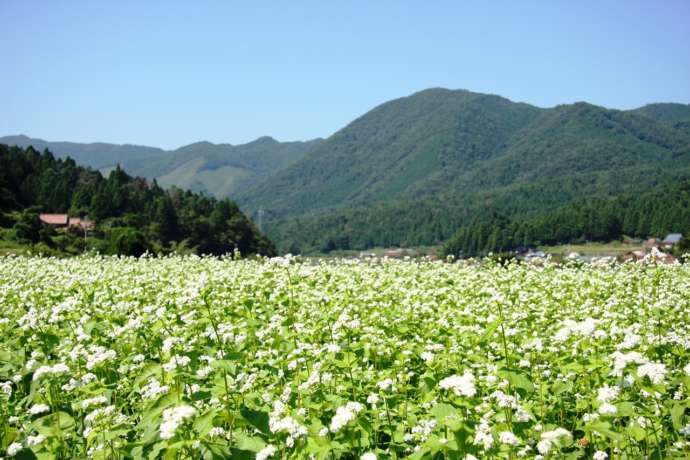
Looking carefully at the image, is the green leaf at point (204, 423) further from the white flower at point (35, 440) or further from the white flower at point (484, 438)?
the white flower at point (484, 438)

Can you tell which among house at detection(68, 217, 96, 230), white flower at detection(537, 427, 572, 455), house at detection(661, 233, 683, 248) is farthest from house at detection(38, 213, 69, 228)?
white flower at detection(537, 427, 572, 455)

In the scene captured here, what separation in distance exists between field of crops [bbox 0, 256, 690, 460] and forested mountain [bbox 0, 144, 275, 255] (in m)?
55.7

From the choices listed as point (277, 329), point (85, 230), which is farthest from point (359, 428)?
point (85, 230)

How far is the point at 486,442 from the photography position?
335cm

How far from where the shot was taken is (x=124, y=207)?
246ft

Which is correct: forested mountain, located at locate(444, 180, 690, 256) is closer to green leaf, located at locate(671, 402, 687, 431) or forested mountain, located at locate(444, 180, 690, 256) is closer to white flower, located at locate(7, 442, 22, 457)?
green leaf, located at locate(671, 402, 687, 431)

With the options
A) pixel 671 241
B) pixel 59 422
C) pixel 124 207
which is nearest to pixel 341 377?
pixel 59 422

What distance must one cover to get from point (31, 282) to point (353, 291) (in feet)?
24.5

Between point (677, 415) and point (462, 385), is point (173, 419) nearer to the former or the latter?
point (462, 385)

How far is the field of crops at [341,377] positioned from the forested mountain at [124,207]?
55.7 metres

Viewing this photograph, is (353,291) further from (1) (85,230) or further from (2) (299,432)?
(1) (85,230)

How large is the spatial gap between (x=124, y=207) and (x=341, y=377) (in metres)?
76.4

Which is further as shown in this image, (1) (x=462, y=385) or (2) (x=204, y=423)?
(1) (x=462, y=385)

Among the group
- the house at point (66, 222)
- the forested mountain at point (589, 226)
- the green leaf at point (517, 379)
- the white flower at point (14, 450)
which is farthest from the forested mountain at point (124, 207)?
the green leaf at point (517, 379)
